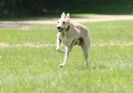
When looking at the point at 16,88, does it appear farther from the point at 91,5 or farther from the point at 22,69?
the point at 91,5

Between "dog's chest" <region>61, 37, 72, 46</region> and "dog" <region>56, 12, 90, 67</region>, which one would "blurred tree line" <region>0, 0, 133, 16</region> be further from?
"dog's chest" <region>61, 37, 72, 46</region>

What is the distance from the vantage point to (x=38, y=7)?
59938 millimetres

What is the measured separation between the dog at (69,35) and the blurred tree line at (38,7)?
43.6 metres

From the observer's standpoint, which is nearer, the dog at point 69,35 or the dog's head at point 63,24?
the dog's head at point 63,24

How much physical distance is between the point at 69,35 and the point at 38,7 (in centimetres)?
4616

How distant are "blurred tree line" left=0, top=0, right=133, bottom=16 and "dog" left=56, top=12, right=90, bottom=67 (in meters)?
43.6

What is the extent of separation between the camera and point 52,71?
13.4 m

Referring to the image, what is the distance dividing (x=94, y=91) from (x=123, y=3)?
69.2 metres

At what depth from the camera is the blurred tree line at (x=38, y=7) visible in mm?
59156

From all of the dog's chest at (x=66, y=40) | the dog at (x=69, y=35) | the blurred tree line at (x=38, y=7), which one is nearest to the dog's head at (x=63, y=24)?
the dog at (x=69, y=35)

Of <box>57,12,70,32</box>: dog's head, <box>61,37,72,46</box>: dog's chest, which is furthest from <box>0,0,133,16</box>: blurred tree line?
<box>57,12,70,32</box>: dog's head

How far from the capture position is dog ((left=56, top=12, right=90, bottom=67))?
13.6 metres

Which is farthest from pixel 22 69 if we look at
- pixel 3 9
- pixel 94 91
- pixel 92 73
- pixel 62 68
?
pixel 3 9

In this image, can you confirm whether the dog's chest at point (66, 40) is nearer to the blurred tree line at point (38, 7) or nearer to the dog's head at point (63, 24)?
the dog's head at point (63, 24)
